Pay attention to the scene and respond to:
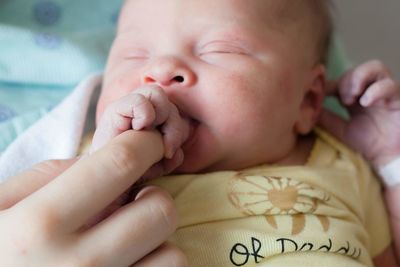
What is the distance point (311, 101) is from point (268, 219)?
320 millimetres

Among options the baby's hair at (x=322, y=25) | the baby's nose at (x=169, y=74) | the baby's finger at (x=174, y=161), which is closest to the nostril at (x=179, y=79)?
the baby's nose at (x=169, y=74)

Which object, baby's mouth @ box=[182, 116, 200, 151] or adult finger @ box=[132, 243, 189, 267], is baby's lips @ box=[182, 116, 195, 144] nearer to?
baby's mouth @ box=[182, 116, 200, 151]

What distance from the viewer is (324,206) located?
36.0 inches

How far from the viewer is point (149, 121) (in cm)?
73

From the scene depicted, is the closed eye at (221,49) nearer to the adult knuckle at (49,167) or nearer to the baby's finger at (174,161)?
the baby's finger at (174,161)

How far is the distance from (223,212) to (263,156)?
161 mm

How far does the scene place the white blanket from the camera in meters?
1.01

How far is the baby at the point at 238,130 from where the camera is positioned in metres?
0.83

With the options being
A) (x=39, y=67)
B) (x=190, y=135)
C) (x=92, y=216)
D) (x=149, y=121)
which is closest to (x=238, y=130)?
(x=190, y=135)

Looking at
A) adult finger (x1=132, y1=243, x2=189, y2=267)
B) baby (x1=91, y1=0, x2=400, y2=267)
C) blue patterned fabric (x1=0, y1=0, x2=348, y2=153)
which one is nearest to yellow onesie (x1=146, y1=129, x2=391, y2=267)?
baby (x1=91, y1=0, x2=400, y2=267)

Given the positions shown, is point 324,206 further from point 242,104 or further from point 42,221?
point 42,221

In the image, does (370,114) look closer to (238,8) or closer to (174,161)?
(238,8)

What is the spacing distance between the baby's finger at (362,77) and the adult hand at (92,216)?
1.69 ft

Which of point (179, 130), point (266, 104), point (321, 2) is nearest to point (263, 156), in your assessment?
point (266, 104)
